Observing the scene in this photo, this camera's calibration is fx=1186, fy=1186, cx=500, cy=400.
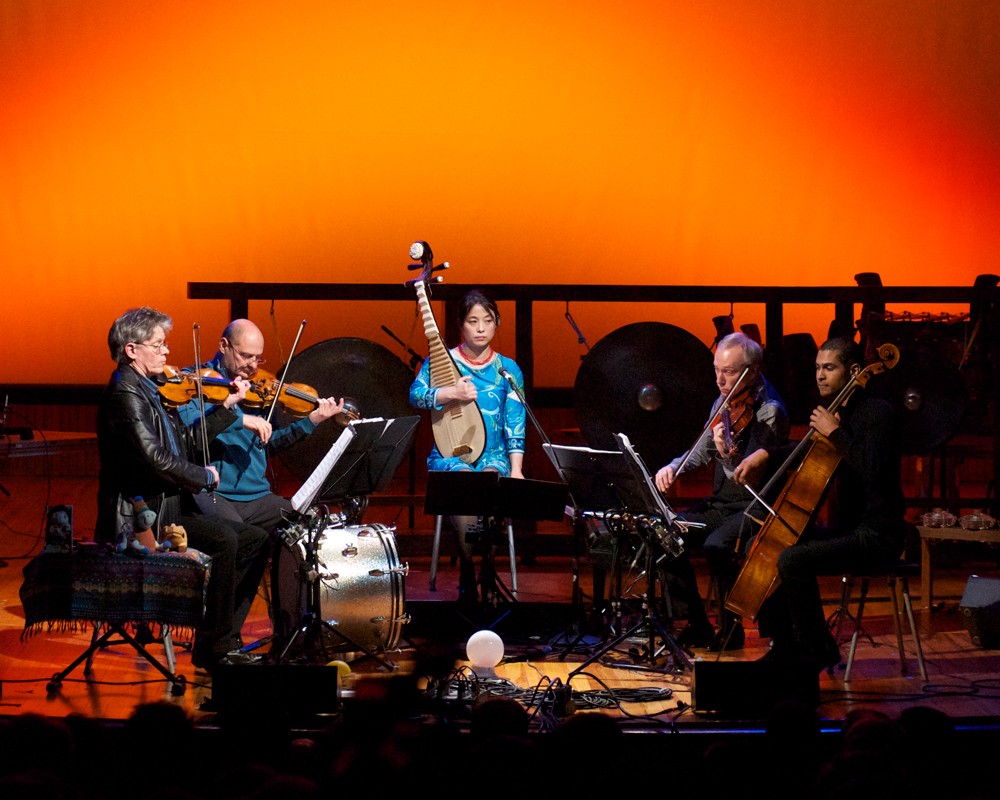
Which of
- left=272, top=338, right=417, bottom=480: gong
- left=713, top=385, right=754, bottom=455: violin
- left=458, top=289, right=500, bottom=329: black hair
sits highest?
left=458, top=289, right=500, bottom=329: black hair

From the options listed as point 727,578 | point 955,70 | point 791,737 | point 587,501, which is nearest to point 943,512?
point 727,578

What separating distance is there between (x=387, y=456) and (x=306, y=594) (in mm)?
621

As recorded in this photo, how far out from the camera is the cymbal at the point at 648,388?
20.9ft

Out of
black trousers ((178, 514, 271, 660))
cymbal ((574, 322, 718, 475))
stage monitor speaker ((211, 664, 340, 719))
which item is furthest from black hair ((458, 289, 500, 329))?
stage monitor speaker ((211, 664, 340, 719))

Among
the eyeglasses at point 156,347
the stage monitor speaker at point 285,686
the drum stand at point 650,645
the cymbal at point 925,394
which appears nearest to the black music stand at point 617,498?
the drum stand at point 650,645

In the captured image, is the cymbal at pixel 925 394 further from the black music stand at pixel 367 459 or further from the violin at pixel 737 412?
the black music stand at pixel 367 459

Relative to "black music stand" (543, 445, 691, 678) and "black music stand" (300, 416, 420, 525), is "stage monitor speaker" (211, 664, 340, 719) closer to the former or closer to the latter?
"black music stand" (300, 416, 420, 525)

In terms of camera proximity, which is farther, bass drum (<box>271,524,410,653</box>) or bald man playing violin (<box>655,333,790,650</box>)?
bald man playing violin (<box>655,333,790,650</box>)

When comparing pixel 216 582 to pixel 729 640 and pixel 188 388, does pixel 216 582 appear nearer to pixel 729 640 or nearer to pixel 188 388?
pixel 188 388

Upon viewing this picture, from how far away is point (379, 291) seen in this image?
6336 millimetres

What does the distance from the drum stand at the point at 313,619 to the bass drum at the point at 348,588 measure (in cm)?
2

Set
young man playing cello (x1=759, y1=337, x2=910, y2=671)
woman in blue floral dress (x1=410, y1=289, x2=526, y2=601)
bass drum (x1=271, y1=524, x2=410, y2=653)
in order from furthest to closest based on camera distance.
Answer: woman in blue floral dress (x1=410, y1=289, x2=526, y2=601) → bass drum (x1=271, y1=524, x2=410, y2=653) → young man playing cello (x1=759, y1=337, x2=910, y2=671)

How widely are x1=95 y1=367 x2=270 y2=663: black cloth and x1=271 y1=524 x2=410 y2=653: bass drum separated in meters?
0.21

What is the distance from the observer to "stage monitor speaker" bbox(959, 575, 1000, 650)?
500 cm
